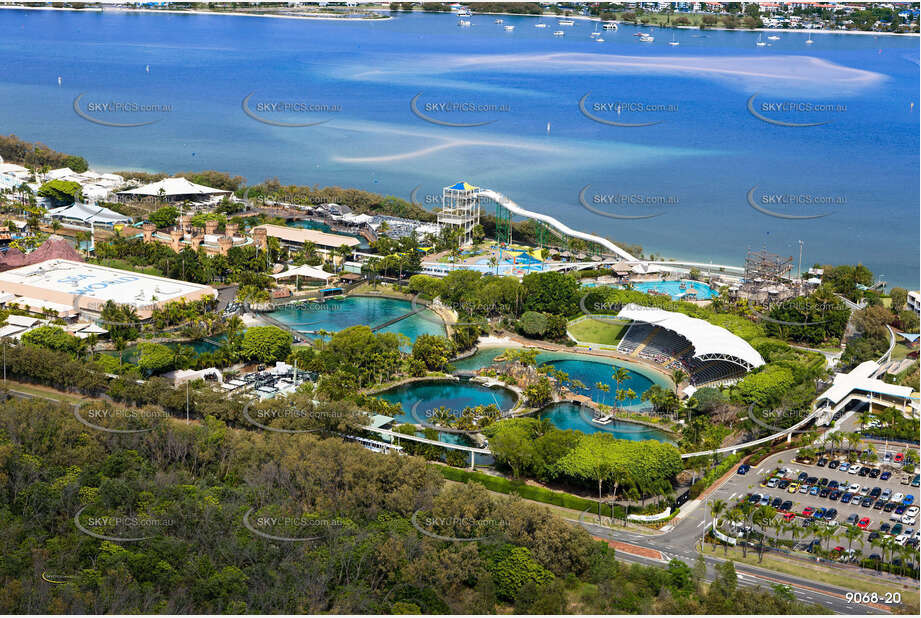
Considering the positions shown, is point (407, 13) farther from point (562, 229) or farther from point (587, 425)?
point (587, 425)

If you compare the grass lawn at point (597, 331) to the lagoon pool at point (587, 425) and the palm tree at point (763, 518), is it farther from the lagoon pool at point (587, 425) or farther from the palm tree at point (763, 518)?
the palm tree at point (763, 518)

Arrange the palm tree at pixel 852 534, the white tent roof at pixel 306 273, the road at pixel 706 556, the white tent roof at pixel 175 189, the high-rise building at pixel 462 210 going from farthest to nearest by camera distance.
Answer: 1. the white tent roof at pixel 175 189
2. the high-rise building at pixel 462 210
3. the white tent roof at pixel 306 273
4. the palm tree at pixel 852 534
5. the road at pixel 706 556

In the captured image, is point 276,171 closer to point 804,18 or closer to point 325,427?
point 325,427

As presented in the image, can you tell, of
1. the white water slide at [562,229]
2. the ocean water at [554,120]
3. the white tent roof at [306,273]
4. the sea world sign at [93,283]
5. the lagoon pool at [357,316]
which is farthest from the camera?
the ocean water at [554,120]

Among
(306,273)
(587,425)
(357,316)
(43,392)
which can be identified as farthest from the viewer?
(306,273)

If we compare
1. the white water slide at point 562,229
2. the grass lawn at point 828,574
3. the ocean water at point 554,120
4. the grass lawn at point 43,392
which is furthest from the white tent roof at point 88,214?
the grass lawn at point 828,574

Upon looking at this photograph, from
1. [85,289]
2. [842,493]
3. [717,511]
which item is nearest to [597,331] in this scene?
[842,493]

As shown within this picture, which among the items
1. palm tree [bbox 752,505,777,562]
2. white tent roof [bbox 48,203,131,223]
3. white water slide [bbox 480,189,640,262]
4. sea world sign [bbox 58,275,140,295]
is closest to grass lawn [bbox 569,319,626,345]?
white water slide [bbox 480,189,640,262]
